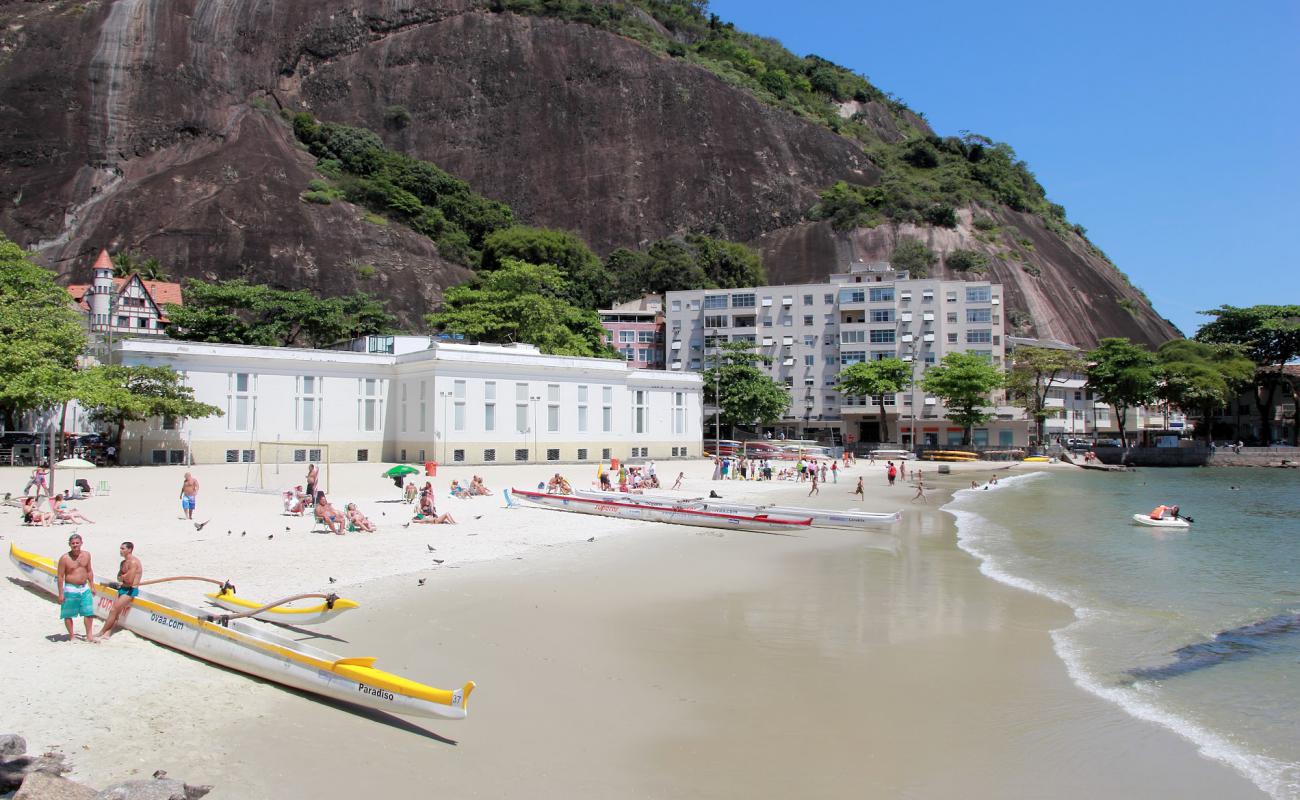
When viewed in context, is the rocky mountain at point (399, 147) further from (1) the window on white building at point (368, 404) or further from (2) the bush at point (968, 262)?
(1) the window on white building at point (368, 404)

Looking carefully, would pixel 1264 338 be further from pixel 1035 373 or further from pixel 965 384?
pixel 965 384

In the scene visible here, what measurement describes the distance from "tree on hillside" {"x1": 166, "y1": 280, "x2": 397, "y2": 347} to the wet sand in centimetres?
6463

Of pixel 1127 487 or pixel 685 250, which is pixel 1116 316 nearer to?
pixel 685 250

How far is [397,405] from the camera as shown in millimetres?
52594

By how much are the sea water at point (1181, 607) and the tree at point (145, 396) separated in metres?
38.0

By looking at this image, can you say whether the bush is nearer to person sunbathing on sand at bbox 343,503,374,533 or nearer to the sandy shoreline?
the sandy shoreline

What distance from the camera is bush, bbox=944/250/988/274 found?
12438 centimetres

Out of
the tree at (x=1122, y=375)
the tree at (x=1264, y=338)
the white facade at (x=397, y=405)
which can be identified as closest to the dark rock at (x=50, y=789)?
the white facade at (x=397, y=405)

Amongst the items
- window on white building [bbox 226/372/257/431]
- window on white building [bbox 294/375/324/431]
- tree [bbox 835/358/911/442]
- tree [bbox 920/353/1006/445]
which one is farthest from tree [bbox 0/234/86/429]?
tree [bbox 920/353/1006/445]

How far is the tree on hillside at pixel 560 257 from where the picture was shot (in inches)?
4250

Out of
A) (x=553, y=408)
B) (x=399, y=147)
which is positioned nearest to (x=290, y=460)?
(x=553, y=408)

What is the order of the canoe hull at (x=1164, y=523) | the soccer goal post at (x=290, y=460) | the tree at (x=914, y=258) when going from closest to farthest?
1. the canoe hull at (x=1164, y=523)
2. the soccer goal post at (x=290, y=460)
3. the tree at (x=914, y=258)

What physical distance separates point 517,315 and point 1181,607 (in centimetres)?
6131

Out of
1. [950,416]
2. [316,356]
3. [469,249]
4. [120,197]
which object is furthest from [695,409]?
[120,197]
